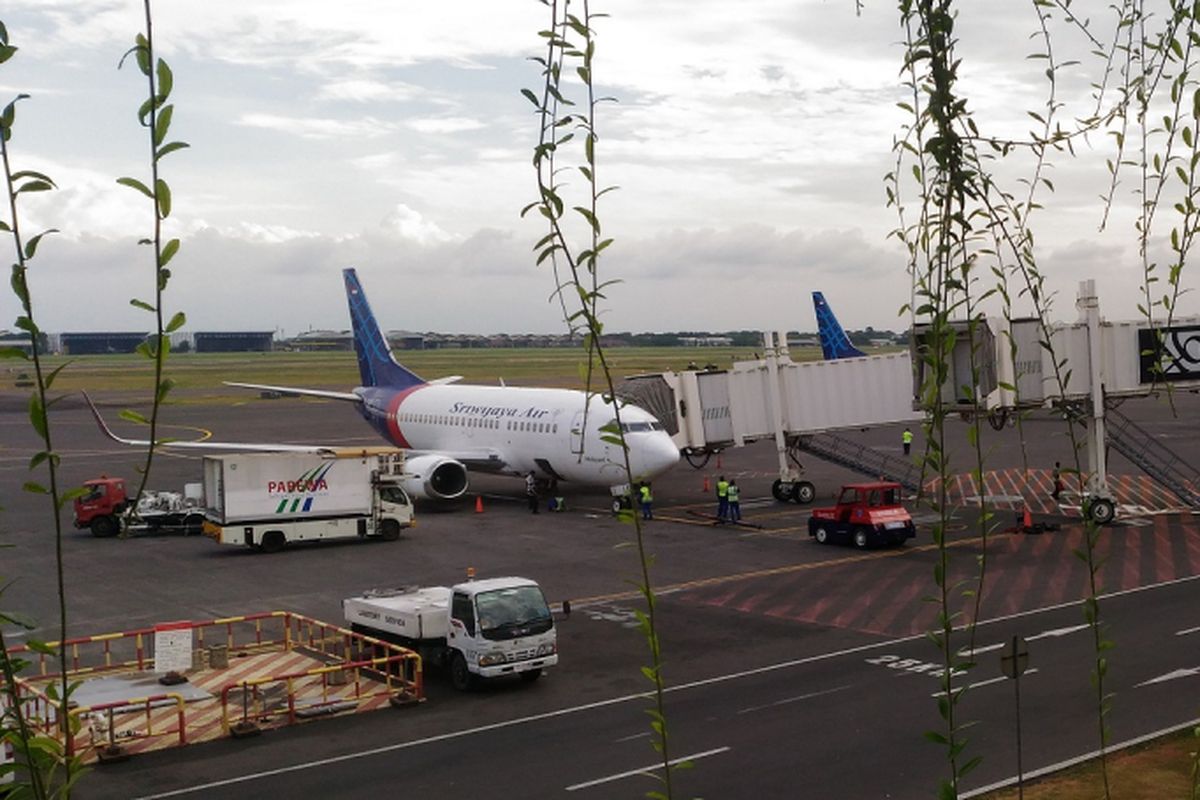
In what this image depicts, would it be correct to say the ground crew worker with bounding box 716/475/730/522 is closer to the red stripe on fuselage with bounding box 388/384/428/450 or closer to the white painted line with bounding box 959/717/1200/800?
the red stripe on fuselage with bounding box 388/384/428/450

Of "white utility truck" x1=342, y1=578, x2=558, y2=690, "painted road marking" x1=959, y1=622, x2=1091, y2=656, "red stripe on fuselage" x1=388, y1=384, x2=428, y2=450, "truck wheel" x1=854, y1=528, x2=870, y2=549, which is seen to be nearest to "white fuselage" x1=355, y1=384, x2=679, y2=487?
"red stripe on fuselage" x1=388, y1=384, x2=428, y2=450

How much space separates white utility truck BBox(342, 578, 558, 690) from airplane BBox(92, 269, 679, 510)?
1503 centimetres

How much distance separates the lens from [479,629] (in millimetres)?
22328

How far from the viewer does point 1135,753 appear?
17.6 meters

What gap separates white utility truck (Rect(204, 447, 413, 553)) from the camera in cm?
3656

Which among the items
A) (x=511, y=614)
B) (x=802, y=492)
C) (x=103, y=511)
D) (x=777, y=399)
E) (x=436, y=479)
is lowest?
(x=802, y=492)

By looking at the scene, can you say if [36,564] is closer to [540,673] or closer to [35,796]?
[540,673]

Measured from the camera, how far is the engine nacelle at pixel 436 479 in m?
45.0

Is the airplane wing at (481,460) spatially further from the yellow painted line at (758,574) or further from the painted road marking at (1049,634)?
the painted road marking at (1049,634)

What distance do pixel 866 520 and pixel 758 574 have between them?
5.16 metres

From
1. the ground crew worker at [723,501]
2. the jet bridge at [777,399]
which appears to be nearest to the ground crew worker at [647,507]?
the ground crew worker at [723,501]

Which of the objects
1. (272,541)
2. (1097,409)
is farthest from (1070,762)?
(272,541)

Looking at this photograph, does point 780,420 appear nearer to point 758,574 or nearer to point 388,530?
point 758,574

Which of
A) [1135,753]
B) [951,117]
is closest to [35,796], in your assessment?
[951,117]
